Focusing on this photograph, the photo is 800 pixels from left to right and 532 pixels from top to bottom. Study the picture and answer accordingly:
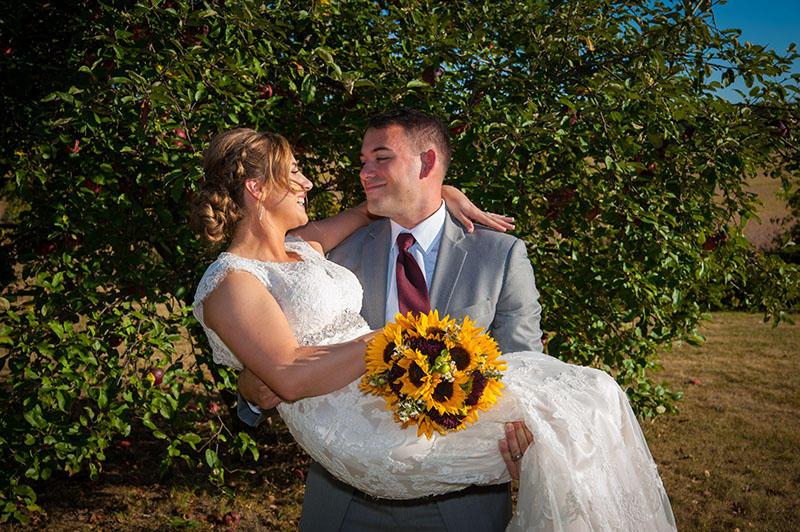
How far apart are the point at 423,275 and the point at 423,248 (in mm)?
172

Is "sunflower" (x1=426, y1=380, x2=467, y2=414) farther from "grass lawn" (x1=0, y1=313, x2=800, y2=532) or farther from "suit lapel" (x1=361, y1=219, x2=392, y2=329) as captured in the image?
"grass lawn" (x1=0, y1=313, x2=800, y2=532)

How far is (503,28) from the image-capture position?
149 inches

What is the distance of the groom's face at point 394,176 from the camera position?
8.49 ft

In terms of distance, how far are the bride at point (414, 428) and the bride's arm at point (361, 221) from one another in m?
0.56

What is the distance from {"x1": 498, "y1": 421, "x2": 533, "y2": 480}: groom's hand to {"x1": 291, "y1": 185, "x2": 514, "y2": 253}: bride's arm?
99cm

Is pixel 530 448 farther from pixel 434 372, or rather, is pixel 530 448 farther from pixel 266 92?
pixel 266 92

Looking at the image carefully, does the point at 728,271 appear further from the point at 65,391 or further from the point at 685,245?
the point at 65,391

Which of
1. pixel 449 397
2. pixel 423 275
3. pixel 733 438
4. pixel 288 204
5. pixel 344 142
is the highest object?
pixel 344 142

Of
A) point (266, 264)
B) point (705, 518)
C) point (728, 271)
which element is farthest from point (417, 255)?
point (705, 518)

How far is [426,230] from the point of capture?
263cm

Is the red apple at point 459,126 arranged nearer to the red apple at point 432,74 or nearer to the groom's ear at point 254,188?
the red apple at point 432,74

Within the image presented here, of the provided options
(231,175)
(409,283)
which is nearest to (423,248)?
(409,283)

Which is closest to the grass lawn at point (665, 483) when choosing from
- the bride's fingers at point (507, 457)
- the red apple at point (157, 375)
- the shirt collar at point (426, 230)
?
the red apple at point (157, 375)

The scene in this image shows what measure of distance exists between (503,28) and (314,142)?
4.96 ft
